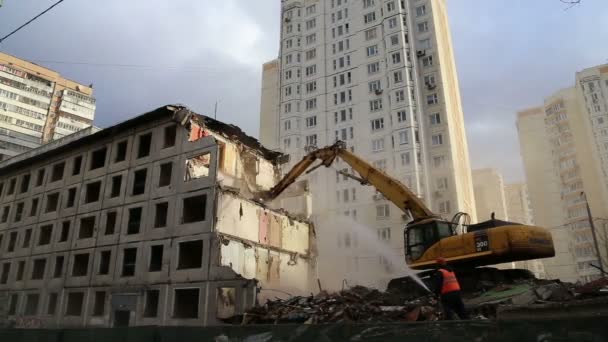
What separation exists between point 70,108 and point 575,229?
98.0m

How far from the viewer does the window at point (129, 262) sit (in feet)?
86.1

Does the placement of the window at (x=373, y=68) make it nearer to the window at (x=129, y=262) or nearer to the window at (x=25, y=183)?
the window at (x=129, y=262)

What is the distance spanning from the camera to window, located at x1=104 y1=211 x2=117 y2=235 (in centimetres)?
2908

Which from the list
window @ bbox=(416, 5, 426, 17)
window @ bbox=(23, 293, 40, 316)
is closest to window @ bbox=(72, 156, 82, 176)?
window @ bbox=(23, 293, 40, 316)

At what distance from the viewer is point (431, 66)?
55906mm

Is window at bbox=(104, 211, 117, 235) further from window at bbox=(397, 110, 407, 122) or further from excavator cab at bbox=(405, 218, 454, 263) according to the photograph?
window at bbox=(397, 110, 407, 122)

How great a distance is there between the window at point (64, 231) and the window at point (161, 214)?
373 inches

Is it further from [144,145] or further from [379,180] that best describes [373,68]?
[379,180]

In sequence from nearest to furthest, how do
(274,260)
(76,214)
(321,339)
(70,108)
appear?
1. (321,339)
2. (274,260)
3. (76,214)
4. (70,108)

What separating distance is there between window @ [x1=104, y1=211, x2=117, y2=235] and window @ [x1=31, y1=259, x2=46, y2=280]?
758 centimetres

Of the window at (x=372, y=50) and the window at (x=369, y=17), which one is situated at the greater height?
the window at (x=369, y=17)

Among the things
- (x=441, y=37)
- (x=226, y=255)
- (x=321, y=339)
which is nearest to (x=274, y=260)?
(x=226, y=255)

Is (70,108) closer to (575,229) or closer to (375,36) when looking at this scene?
(375,36)

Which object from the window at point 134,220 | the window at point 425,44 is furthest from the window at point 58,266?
the window at point 425,44
